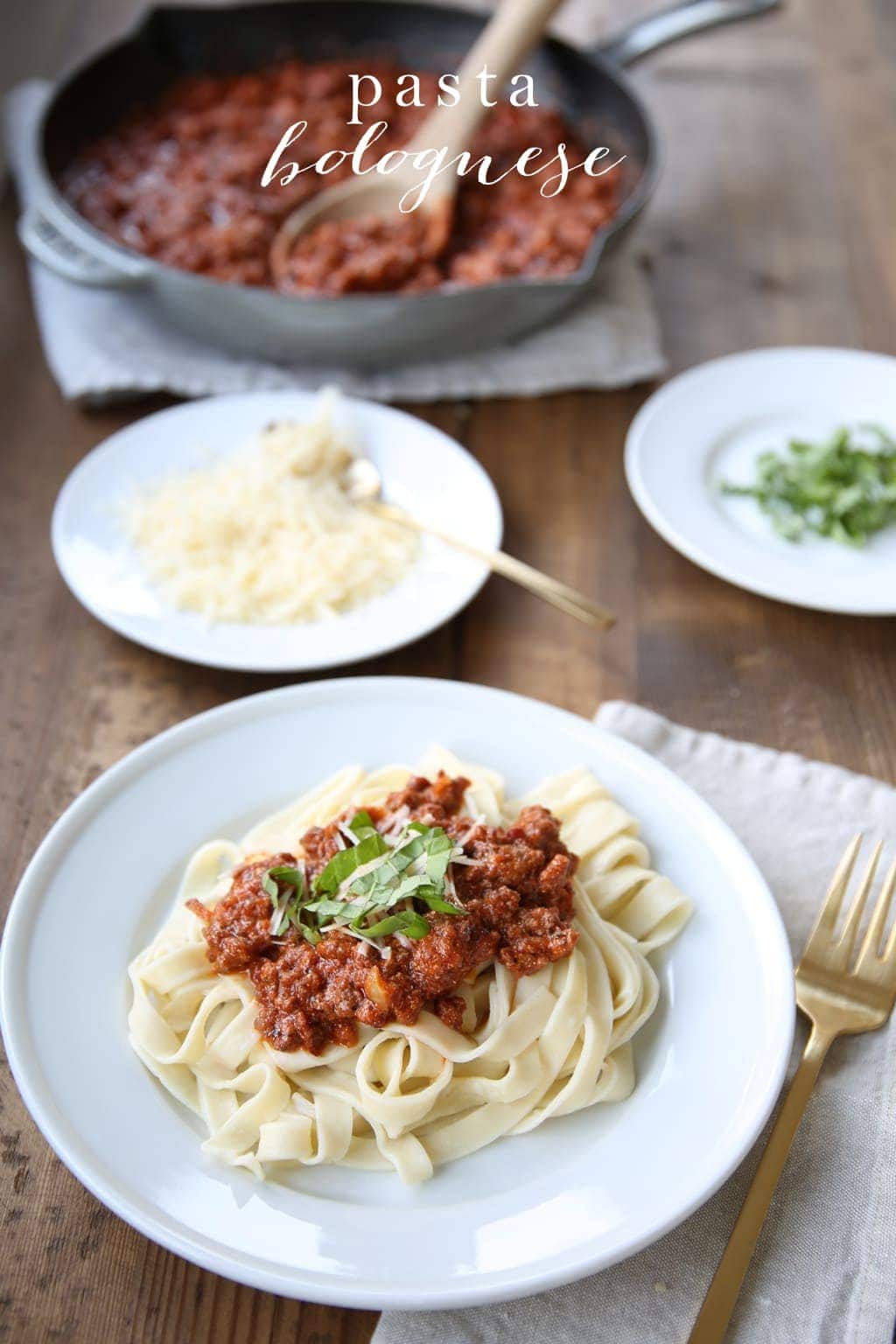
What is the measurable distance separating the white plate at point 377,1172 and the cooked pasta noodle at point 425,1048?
0.12 ft

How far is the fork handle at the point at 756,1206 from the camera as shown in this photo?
174 centimetres

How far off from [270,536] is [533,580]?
658mm

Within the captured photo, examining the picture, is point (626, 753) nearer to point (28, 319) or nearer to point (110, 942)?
point (110, 942)

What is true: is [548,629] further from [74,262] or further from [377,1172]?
[74,262]

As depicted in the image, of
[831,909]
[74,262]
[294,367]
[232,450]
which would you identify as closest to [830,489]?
[831,909]

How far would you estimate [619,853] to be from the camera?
7.14 ft

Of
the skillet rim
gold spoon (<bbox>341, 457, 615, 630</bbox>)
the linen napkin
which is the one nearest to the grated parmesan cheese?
gold spoon (<bbox>341, 457, 615, 630</bbox>)

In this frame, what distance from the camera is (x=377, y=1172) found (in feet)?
6.05

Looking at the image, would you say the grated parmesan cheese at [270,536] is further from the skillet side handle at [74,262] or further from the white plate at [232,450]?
the skillet side handle at [74,262]

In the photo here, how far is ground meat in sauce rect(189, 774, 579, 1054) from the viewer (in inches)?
76.2

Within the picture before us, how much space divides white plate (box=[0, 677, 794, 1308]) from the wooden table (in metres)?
0.24

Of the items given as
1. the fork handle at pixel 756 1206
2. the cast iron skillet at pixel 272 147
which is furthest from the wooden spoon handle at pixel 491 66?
the fork handle at pixel 756 1206

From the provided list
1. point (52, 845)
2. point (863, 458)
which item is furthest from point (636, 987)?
point (863, 458)

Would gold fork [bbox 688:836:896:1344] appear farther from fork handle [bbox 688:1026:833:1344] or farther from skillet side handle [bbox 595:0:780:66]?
skillet side handle [bbox 595:0:780:66]
